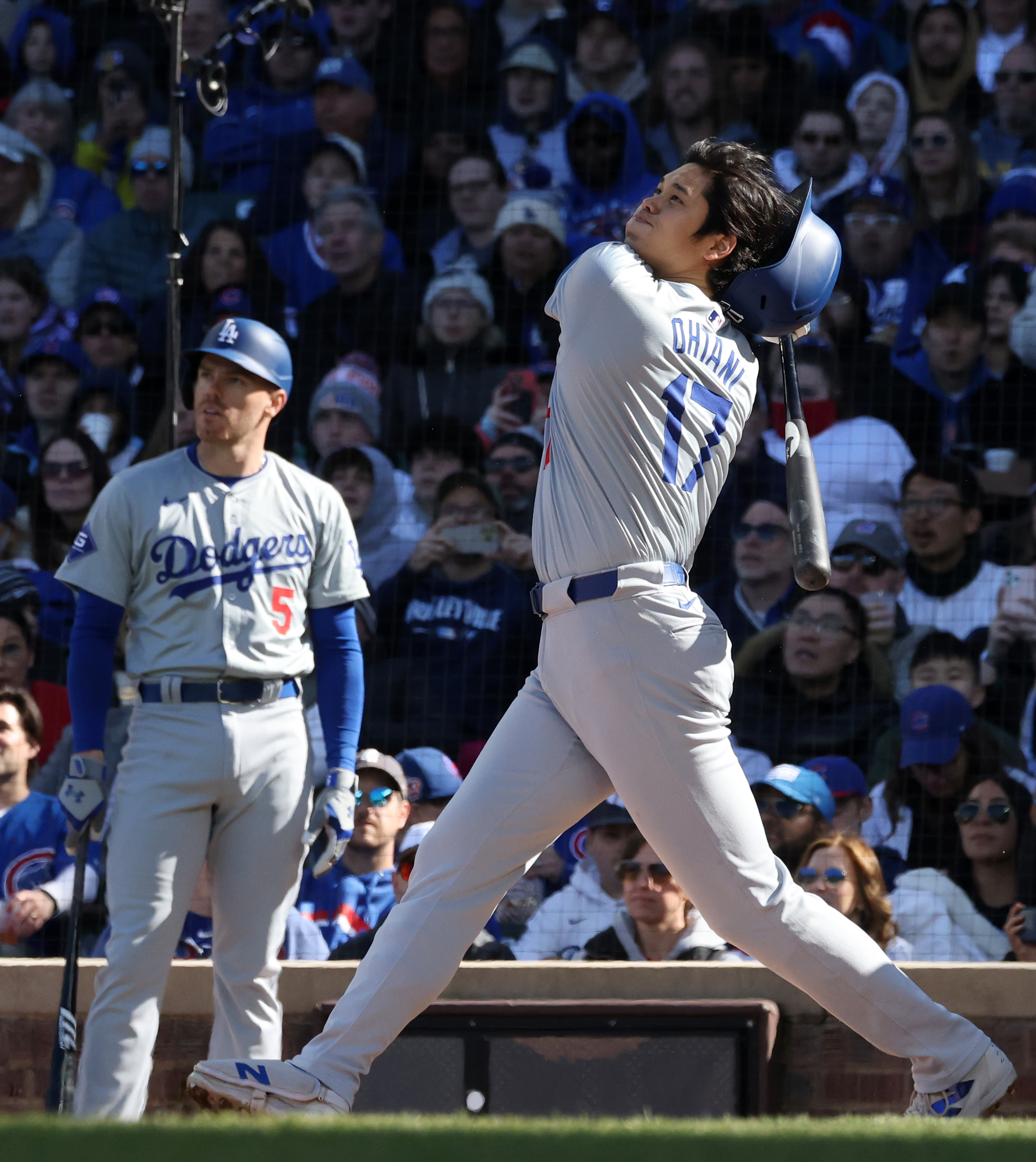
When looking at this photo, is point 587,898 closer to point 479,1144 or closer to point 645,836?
point 645,836

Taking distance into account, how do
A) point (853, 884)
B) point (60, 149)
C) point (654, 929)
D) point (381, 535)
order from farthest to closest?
point (60, 149), point (381, 535), point (853, 884), point (654, 929)

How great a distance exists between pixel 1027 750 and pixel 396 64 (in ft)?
13.4

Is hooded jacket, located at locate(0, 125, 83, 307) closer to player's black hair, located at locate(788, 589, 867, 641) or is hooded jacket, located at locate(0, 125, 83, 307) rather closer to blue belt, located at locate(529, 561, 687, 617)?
player's black hair, located at locate(788, 589, 867, 641)

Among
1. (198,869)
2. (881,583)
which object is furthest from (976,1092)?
(881,583)

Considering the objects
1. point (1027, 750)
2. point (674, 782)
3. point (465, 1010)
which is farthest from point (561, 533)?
point (1027, 750)

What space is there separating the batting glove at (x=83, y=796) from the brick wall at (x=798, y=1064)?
64cm

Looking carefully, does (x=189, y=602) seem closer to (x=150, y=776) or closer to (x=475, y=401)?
(x=150, y=776)

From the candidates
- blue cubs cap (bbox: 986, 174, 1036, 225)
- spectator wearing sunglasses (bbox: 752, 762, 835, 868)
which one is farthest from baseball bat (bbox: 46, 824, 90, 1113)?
blue cubs cap (bbox: 986, 174, 1036, 225)

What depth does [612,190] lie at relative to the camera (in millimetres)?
7297

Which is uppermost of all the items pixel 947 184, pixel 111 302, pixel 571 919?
pixel 947 184

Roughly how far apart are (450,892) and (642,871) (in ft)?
7.68

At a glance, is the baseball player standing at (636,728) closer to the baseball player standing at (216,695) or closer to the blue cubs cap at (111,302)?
the baseball player standing at (216,695)

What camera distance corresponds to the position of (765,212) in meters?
3.10

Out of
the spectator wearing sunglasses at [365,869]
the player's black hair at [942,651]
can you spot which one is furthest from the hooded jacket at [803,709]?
the spectator wearing sunglasses at [365,869]
